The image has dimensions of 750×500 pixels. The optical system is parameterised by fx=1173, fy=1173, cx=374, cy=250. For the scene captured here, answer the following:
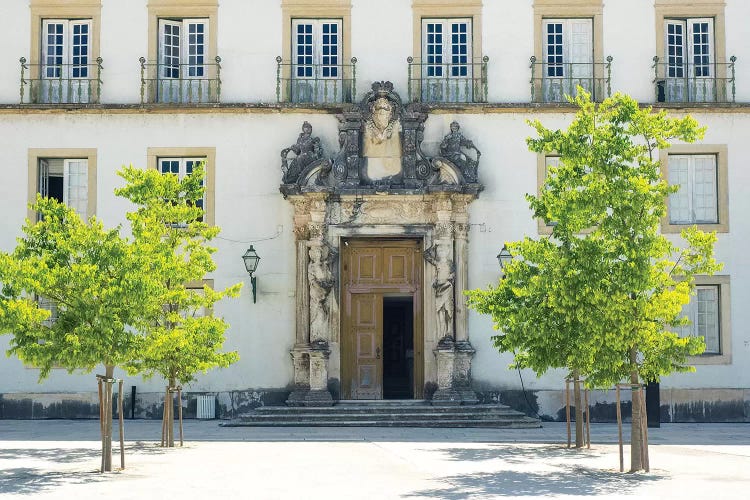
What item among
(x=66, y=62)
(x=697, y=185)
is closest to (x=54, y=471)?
(x=66, y=62)

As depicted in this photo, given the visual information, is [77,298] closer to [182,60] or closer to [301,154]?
[301,154]

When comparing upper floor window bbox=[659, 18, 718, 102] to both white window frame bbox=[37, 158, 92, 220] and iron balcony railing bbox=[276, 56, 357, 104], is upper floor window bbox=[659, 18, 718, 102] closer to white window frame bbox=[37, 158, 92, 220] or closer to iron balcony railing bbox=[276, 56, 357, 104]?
iron balcony railing bbox=[276, 56, 357, 104]

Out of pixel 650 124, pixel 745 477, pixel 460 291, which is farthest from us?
pixel 460 291

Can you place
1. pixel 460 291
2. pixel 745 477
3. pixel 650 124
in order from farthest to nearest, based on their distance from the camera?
pixel 460 291 < pixel 650 124 < pixel 745 477

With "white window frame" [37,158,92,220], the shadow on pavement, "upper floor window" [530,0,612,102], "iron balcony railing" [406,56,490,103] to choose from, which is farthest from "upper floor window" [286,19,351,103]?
the shadow on pavement

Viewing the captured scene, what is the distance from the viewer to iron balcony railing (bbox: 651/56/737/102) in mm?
25969

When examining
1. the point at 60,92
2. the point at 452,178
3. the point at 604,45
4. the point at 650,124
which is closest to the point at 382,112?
the point at 452,178

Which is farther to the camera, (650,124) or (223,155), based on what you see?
(223,155)

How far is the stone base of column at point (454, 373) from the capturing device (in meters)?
24.7

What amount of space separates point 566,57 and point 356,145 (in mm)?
5134

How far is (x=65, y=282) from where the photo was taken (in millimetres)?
15188

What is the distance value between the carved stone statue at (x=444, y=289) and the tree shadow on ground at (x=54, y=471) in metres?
7.56

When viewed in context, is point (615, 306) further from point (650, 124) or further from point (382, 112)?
point (382, 112)

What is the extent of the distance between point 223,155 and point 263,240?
2088 mm
